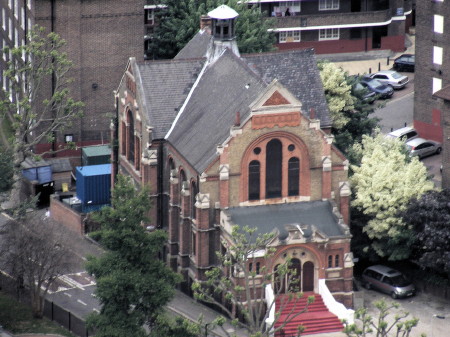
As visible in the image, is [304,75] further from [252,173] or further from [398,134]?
[398,134]

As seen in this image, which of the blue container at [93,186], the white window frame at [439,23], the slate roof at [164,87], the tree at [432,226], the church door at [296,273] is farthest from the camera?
the white window frame at [439,23]

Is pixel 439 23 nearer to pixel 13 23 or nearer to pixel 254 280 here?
pixel 13 23

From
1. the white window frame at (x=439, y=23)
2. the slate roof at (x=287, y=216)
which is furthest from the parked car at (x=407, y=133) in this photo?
the slate roof at (x=287, y=216)

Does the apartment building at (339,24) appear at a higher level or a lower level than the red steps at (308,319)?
higher

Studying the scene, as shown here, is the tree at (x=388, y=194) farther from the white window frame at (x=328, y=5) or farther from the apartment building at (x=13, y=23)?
the white window frame at (x=328, y=5)

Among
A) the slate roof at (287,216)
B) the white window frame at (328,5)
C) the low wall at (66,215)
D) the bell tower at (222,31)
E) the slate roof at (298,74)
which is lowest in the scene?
the low wall at (66,215)

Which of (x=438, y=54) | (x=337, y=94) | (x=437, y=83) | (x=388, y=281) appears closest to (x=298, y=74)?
(x=337, y=94)

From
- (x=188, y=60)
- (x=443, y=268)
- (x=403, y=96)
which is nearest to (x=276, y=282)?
(x=443, y=268)
